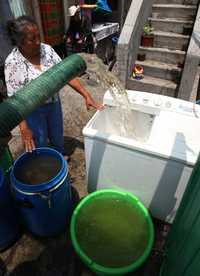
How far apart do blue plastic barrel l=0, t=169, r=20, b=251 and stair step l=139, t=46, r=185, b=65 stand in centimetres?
431

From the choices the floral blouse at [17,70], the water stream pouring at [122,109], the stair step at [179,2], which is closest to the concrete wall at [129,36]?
the stair step at [179,2]

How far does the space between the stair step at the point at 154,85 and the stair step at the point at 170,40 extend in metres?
0.93

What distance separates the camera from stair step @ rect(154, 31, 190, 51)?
15.2 feet

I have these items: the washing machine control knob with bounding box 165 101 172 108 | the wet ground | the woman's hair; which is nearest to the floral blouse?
the woman's hair

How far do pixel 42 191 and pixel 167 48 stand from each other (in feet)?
15.2

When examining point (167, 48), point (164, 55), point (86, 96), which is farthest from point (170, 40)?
point (86, 96)

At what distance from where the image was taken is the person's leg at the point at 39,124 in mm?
2328

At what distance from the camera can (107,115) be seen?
7.95 feet

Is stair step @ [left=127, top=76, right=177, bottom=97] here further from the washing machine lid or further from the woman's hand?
the woman's hand

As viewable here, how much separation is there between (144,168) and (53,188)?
33.5 inches

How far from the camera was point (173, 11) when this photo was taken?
502 cm

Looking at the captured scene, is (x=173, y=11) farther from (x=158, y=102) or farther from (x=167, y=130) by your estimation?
(x=167, y=130)

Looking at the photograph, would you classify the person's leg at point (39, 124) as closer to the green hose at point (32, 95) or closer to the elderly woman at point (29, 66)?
the elderly woman at point (29, 66)

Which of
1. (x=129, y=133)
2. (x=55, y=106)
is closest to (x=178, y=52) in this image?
(x=129, y=133)
